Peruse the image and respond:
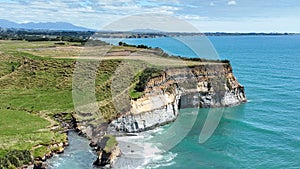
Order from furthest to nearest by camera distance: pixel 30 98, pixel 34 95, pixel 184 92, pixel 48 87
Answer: pixel 48 87
pixel 184 92
pixel 34 95
pixel 30 98

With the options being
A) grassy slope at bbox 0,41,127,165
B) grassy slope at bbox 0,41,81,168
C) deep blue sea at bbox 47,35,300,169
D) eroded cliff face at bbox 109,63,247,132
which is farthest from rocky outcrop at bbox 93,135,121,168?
eroded cliff face at bbox 109,63,247,132

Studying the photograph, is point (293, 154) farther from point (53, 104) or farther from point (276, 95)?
point (53, 104)

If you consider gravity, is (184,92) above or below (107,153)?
above

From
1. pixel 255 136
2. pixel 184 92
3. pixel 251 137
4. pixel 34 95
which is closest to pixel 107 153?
pixel 251 137

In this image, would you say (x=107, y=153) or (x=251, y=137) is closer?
(x=107, y=153)

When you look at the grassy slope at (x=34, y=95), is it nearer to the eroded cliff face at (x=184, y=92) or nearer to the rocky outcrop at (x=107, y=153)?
the eroded cliff face at (x=184, y=92)

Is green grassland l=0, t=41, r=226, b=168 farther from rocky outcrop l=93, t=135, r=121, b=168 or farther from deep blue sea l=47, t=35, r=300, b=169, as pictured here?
deep blue sea l=47, t=35, r=300, b=169

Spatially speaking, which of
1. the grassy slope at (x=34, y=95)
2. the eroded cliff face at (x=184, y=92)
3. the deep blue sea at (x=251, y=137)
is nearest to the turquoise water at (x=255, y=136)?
the deep blue sea at (x=251, y=137)

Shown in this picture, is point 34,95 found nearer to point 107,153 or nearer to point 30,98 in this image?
point 30,98
